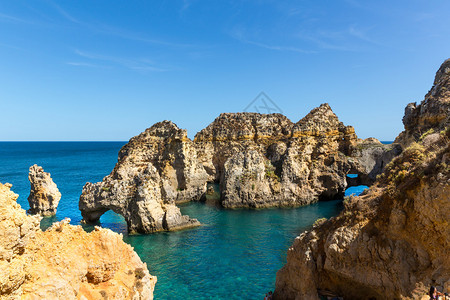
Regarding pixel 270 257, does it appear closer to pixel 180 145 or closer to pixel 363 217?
pixel 363 217

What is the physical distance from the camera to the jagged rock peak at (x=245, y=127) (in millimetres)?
63759

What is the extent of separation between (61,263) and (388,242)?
12981 millimetres

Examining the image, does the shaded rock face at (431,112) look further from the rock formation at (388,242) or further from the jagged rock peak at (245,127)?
the jagged rock peak at (245,127)

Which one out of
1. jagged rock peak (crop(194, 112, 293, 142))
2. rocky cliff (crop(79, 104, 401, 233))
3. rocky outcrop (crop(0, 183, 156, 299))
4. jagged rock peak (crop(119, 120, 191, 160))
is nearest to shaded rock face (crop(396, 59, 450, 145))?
rocky cliff (crop(79, 104, 401, 233))

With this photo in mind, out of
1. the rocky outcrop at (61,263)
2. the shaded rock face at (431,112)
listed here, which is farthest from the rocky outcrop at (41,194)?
the shaded rock face at (431,112)

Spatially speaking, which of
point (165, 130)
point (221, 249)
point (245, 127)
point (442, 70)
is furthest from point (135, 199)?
point (442, 70)

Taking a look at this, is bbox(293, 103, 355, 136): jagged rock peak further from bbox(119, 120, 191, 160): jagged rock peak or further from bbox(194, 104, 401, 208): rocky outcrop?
bbox(119, 120, 191, 160): jagged rock peak

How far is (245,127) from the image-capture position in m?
66.1

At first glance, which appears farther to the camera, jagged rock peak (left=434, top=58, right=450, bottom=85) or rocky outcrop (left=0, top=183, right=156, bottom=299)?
jagged rock peak (left=434, top=58, right=450, bottom=85)

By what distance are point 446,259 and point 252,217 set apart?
3207cm

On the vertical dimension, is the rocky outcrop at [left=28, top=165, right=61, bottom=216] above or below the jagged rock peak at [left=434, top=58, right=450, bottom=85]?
below

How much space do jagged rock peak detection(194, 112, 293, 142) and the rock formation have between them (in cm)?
4664

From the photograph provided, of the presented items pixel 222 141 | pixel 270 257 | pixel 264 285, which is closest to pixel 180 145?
pixel 222 141

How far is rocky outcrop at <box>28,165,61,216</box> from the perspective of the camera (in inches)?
1651
